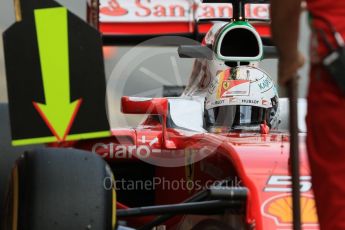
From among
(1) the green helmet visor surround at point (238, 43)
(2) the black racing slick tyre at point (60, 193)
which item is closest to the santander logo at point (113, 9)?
(1) the green helmet visor surround at point (238, 43)

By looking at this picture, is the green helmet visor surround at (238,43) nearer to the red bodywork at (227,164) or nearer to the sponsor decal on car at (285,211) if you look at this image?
the red bodywork at (227,164)

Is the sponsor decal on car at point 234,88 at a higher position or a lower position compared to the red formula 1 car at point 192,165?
higher

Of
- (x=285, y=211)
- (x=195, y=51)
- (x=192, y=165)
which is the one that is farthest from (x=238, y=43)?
(x=285, y=211)

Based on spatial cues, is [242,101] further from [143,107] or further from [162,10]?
[162,10]

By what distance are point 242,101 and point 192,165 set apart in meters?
0.57

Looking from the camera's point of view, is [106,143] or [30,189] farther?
[106,143]

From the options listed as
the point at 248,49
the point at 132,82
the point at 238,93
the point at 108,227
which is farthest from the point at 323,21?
the point at 132,82

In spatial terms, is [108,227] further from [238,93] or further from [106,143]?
[238,93]

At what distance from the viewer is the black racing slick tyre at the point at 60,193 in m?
2.81

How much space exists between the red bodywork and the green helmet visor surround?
1.75 ft

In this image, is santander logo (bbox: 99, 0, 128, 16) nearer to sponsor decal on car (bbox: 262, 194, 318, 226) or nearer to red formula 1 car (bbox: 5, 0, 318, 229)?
red formula 1 car (bbox: 5, 0, 318, 229)

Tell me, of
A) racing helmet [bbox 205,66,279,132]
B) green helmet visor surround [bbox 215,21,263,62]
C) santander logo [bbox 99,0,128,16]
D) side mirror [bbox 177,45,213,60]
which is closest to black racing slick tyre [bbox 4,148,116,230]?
racing helmet [bbox 205,66,279,132]

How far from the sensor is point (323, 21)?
2.08 m

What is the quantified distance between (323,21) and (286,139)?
150 centimetres
